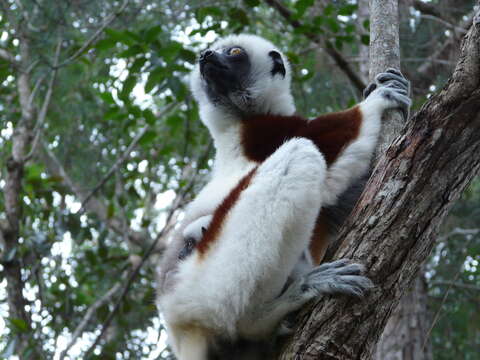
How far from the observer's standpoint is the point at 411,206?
239 cm

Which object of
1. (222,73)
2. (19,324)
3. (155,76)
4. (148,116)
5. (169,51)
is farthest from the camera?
(148,116)

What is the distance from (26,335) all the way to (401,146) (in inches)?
136

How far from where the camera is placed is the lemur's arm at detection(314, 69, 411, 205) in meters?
3.37

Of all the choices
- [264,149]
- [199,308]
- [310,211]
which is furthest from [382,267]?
[264,149]

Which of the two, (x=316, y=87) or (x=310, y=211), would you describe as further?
(x=316, y=87)

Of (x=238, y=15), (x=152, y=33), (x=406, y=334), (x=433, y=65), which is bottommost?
(x=406, y=334)

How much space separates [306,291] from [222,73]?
2.28 metres

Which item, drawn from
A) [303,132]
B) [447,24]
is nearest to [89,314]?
[303,132]

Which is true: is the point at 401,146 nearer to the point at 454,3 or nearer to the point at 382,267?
the point at 382,267

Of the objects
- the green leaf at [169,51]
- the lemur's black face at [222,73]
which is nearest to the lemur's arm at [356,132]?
the lemur's black face at [222,73]

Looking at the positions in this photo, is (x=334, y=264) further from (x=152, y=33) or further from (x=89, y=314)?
(x=89, y=314)

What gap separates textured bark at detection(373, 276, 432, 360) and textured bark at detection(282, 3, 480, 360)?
2.90m

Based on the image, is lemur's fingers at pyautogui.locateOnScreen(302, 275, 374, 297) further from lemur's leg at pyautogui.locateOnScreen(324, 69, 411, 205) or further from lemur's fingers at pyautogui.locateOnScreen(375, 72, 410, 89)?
lemur's fingers at pyautogui.locateOnScreen(375, 72, 410, 89)

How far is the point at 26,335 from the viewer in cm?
457
